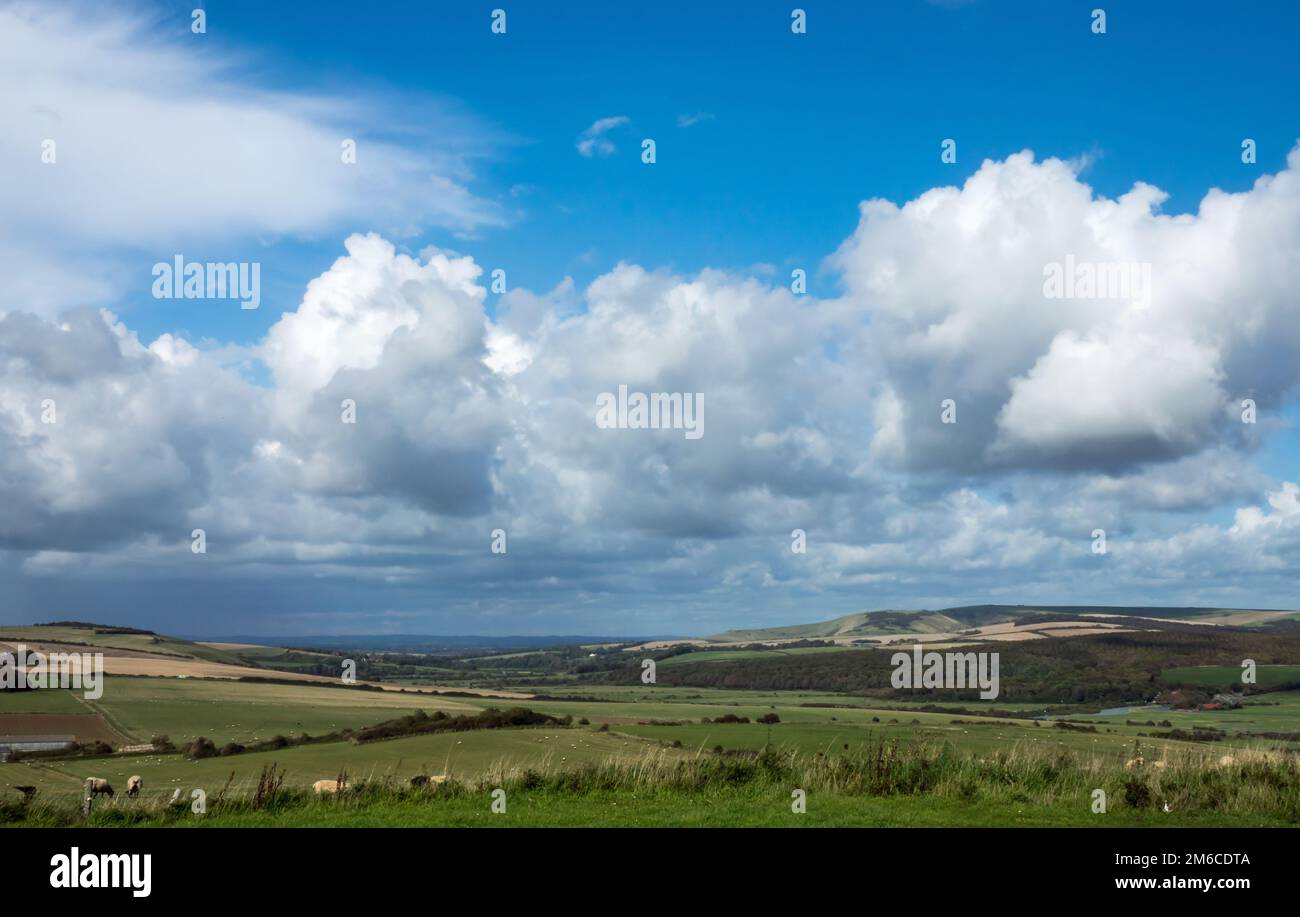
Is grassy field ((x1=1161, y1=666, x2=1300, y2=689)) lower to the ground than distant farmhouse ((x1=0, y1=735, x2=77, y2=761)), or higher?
lower

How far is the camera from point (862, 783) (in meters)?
16.7

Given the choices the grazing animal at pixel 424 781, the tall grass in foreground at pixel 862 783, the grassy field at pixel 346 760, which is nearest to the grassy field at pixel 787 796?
the tall grass in foreground at pixel 862 783

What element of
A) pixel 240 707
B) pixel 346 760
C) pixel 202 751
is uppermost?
pixel 346 760

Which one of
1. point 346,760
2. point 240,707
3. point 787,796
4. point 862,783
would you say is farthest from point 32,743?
point 862,783

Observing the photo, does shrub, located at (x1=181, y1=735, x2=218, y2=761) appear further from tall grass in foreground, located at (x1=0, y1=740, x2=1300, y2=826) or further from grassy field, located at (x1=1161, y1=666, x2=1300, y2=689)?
grassy field, located at (x1=1161, y1=666, x2=1300, y2=689)

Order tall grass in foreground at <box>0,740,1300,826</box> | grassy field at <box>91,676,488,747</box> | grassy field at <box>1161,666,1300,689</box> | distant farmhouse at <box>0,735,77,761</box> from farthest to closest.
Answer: grassy field at <box>1161,666,1300,689</box>
grassy field at <box>91,676,488,747</box>
distant farmhouse at <box>0,735,77,761</box>
tall grass in foreground at <box>0,740,1300,826</box>

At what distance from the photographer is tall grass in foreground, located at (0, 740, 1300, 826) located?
49.8 feet

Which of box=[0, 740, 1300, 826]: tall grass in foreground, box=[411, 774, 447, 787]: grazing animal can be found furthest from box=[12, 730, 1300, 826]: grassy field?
box=[411, 774, 447, 787]: grazing animal

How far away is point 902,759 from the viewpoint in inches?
688

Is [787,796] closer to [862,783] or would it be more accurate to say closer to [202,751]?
[862,783]


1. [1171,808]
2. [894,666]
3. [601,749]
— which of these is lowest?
[894,666]
